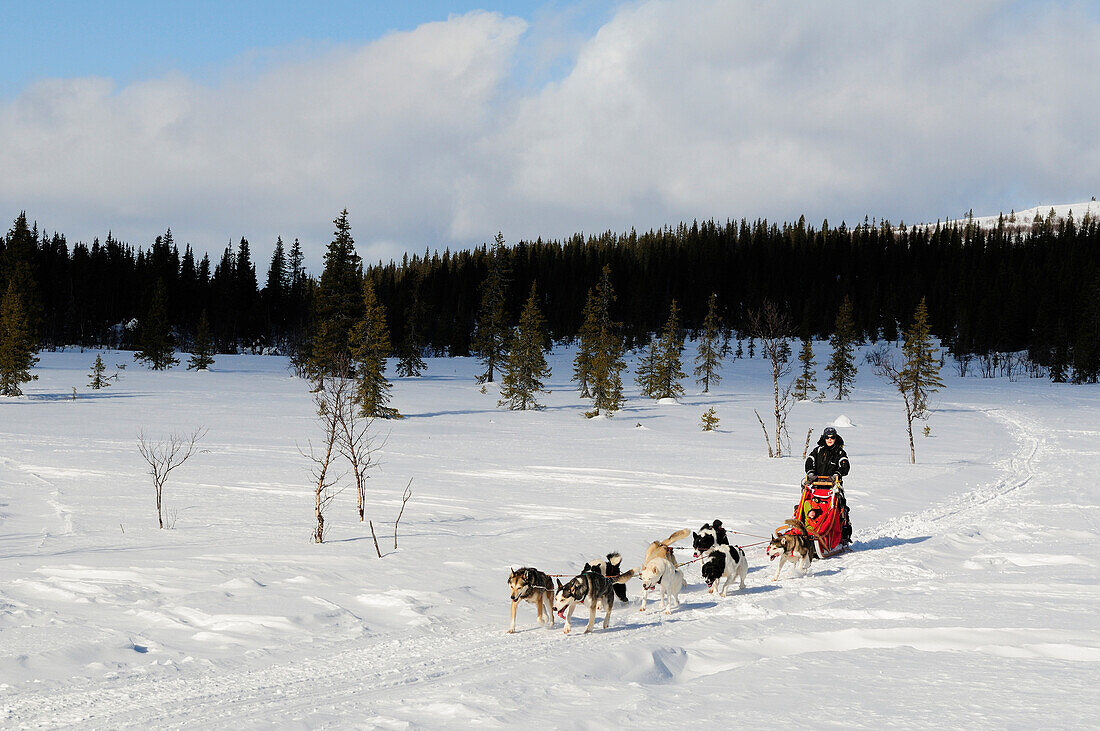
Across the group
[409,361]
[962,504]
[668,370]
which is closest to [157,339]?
[409,361]

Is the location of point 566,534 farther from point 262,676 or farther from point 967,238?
point 967,238

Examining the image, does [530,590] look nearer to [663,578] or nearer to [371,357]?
[663,578]

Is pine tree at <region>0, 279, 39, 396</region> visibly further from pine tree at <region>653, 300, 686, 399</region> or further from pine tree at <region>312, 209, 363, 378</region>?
pine tree at <region>653, 300, 686, 399</region>

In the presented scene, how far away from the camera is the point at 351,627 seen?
6340 mm

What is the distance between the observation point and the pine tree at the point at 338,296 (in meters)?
45.6

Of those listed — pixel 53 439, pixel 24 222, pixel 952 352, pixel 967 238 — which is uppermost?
pixel 967 238

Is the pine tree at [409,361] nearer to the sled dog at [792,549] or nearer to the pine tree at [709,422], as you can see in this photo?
the pine tree at [709,422]

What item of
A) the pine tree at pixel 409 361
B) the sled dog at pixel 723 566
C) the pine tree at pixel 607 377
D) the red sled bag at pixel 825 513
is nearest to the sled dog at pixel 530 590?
the sled dog at pixel 723 566

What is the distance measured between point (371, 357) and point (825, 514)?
99.5ft

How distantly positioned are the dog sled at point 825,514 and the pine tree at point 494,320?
44784 mm

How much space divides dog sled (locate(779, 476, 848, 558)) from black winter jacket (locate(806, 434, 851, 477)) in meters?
0.20

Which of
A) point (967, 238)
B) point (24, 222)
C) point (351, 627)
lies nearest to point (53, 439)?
point (351, 627)

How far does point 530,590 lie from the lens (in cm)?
628

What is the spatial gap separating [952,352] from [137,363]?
89.1m
